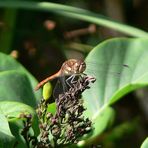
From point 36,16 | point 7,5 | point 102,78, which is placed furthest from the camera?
point 36,16

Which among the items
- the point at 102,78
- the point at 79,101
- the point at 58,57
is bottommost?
the point at 58,57

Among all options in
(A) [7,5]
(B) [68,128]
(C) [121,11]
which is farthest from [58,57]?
(B) [68,128]

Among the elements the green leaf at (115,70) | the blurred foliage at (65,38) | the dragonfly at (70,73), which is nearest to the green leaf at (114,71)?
the green leaf at (115,70)

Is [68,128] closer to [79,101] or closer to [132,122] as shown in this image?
[79,101]

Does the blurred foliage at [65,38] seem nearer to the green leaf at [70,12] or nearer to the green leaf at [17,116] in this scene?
the green leaf at [70,12]

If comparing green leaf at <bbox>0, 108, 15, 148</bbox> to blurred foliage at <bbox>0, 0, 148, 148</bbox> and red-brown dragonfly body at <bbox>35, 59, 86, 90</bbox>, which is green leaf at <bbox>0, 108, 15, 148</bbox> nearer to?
red-brown dragonfly body at <bbox>35, 59, 86, 90</bbox>

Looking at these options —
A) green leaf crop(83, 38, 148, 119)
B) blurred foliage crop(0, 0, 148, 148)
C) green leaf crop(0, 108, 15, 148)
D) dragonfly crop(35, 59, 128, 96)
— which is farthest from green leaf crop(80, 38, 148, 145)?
blurred foliage crop(0, 0, 148, 148)

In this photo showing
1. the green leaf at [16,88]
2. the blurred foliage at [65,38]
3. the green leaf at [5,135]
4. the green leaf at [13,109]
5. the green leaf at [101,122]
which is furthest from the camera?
the blurred foliage at [65,38]
